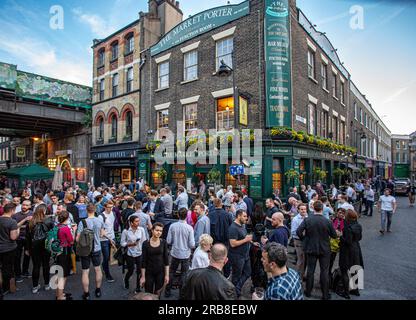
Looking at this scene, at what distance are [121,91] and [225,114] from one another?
10.4 m

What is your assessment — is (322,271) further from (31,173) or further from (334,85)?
(334,85)

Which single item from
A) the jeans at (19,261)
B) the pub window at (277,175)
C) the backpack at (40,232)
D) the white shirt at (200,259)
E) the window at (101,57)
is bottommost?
the jeans at (19,261)

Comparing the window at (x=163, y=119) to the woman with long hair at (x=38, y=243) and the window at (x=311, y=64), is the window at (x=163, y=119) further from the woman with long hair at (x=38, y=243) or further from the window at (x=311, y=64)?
the woman with long hair at (x=38, y=243)

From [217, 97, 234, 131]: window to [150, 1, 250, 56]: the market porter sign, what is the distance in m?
4.60

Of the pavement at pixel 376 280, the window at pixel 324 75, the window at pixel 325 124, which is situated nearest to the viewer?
the pavement at pixel 376 280

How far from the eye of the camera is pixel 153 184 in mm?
16453

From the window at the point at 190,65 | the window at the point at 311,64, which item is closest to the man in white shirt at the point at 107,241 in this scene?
the window at the point at 190,65

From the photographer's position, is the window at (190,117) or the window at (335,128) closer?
the window at (190,117)

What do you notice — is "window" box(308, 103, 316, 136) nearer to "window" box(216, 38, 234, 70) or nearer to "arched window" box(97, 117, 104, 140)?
"window" box(216, 38, 234, 70)

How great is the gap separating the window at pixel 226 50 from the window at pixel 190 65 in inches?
67.7

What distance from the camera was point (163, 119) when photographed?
636 inches

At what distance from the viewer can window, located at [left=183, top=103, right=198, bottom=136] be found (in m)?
14.5

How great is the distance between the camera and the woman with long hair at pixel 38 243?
15.1ft
